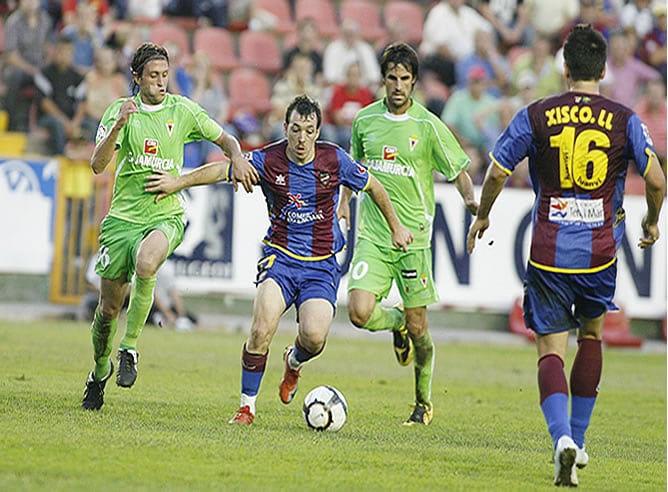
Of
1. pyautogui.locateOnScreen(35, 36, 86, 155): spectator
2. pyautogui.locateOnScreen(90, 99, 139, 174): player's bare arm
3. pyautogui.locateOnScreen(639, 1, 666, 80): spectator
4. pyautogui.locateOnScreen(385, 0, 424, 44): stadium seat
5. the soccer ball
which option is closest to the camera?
pyautogui.locateOnScreen(90, 99, 139, 174): player's bare arm

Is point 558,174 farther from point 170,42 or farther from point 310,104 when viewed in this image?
point 170,42

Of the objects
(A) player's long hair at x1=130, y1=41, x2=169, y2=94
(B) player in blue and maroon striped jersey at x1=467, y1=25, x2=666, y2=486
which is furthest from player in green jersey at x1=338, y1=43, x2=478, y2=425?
(B) player in blue and maroon striped jersey at x1=467, y1=25, x2=666, y2=486

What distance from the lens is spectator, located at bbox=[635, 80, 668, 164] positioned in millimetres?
20031

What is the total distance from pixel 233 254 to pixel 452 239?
9.82 feet

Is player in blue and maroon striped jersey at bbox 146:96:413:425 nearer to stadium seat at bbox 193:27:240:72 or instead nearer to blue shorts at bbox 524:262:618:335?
blue shorts at bbox 524:262:618:335

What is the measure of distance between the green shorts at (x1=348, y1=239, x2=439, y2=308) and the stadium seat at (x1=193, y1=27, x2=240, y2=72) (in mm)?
11370

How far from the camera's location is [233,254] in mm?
17250

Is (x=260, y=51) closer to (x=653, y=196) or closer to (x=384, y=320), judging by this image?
(x=384, y=320)

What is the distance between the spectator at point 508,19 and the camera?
73.6ft

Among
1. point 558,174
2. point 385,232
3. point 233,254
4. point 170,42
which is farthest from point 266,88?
point 558,174

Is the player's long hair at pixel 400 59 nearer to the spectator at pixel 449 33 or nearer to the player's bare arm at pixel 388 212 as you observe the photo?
the player's bare arm at pixel 388 212

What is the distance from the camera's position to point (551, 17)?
22250mm

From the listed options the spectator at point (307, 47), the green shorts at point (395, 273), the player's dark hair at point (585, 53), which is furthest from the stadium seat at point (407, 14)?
the player's dark hair at point (585, 53)

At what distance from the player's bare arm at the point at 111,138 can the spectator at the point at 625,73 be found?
13.9 metres
